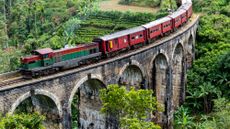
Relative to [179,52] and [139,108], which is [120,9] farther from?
[139,108]

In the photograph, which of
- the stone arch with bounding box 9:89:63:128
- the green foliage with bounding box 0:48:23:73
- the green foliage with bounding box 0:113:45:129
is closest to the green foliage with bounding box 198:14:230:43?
the green foliage with bounding box 0:48:23:73

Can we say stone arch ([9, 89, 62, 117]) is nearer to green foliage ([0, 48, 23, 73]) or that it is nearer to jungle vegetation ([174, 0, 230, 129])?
jungle vegetation ([174, 0, 230, 129])

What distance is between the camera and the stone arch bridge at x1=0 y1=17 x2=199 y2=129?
74.3 feet

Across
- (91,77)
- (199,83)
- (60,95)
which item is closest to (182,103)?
(199,83)

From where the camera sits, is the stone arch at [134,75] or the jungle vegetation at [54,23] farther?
the jungle vegetation at [54,23]

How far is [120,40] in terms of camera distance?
30.8 m

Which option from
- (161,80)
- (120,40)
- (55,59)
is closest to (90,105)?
(120,40)

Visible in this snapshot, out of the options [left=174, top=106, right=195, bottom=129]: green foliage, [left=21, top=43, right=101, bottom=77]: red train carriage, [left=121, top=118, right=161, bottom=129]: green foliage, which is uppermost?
[left=21, top=43, right=101, bottom=77]: red train carriage

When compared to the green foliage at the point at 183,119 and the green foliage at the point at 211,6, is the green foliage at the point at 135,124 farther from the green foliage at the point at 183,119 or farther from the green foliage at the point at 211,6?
the green foliage at the point at 211,6

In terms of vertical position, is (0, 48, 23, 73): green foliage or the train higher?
the train

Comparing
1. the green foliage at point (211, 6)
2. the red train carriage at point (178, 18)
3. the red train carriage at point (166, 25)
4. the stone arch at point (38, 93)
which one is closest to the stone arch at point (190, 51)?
the red train carriage at point (178, 18)

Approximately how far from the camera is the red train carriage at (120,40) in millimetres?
29359

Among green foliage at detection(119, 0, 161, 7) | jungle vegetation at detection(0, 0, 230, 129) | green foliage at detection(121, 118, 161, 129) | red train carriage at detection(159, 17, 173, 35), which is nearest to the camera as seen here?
green foliage at detection(121, 118, 161, 129)

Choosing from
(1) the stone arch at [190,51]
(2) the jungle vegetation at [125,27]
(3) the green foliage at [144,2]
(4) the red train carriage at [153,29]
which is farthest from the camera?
(3) the green foliage at [144,2]
